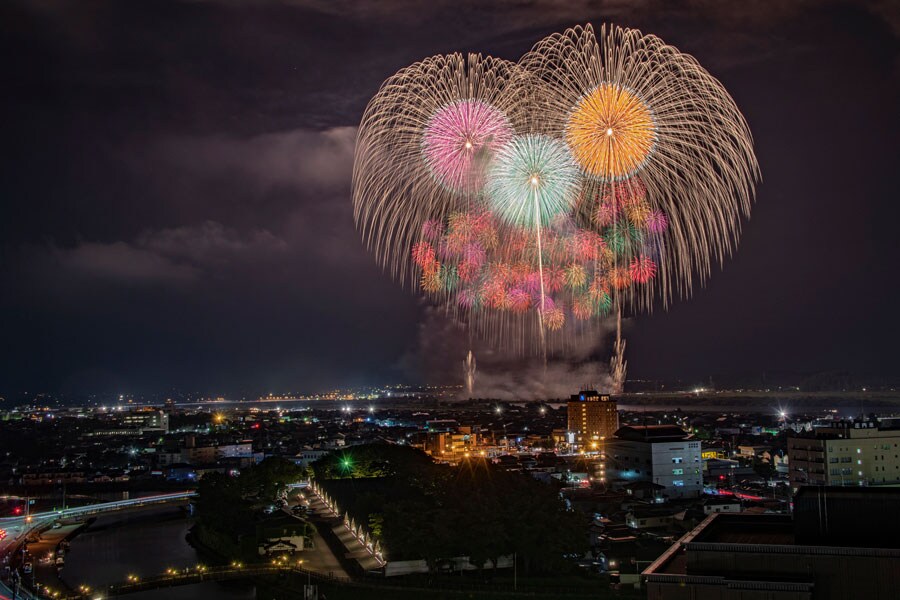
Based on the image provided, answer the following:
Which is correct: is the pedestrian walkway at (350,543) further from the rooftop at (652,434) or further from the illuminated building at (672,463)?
the rooftop at (652,434)

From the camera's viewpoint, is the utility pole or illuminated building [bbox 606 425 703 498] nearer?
the utility pole

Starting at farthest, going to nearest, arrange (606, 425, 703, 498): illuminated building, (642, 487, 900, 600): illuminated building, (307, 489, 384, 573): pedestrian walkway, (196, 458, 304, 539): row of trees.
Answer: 1. (606, 425, 703, 498): illuminated building
2. (196, 458, 304, 539): row of trees
3. (307, 489, 384, 573): pedestrian walkway
4. (642, 487, 900, 600): illuminated building

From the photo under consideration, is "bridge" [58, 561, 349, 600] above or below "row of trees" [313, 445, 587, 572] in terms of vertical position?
below

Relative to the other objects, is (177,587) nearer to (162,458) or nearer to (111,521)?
(111,521)

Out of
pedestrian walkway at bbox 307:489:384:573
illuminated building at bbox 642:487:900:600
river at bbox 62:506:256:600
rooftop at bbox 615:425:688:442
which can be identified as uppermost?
illuminated building at bbox 642:487:900:600

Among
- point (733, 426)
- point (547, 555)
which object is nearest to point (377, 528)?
point (547, 555)

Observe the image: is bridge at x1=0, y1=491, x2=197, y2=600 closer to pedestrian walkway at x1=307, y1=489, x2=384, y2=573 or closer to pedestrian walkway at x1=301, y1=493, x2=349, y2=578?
pedestrian walkway at x1=307, y1=489, x2=384, y2=573

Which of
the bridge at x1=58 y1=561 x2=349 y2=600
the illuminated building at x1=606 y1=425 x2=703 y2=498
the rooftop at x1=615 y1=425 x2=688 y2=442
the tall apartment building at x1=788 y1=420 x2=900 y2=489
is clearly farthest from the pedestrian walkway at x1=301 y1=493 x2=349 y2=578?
the tall apartment building at x1=788 y1=420 x2=900 y2=489

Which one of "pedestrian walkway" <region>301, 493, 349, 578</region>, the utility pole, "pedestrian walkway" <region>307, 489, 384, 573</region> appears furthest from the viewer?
"pedestrian walkway" <region>301, 493, 349, 578</region>
